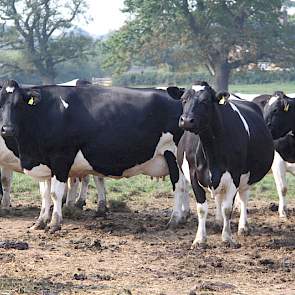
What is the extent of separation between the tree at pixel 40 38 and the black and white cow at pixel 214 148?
49650mm

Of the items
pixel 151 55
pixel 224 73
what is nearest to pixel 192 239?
pixel 224 73

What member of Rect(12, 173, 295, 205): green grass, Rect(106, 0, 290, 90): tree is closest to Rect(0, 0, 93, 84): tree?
Rect(106, 0, 290, 90): tree

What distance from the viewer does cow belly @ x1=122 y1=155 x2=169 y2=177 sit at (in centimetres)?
1141

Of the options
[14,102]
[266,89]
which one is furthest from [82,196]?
[266,89]

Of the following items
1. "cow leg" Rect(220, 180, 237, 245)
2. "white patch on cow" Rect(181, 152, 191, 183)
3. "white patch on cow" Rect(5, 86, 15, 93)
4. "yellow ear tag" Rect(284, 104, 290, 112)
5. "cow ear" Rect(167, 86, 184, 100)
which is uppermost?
"cow ear" Rect(167, 86, 184, 100)

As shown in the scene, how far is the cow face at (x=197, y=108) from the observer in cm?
886

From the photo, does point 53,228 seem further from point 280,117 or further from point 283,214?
point 280,117

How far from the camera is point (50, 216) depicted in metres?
11.4

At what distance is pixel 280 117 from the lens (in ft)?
39.3

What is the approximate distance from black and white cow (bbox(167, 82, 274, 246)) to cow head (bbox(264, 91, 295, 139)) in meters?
1.94

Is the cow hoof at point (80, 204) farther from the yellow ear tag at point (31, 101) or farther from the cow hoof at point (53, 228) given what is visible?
the yellow ear tag at point (31, 101)

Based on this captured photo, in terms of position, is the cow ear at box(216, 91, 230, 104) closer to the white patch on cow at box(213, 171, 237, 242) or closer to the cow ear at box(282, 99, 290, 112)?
the white patch on cow at box(213, 171, 237, 242)

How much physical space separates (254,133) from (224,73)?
3939cm

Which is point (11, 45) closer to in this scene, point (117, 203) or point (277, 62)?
point (277, 62)
